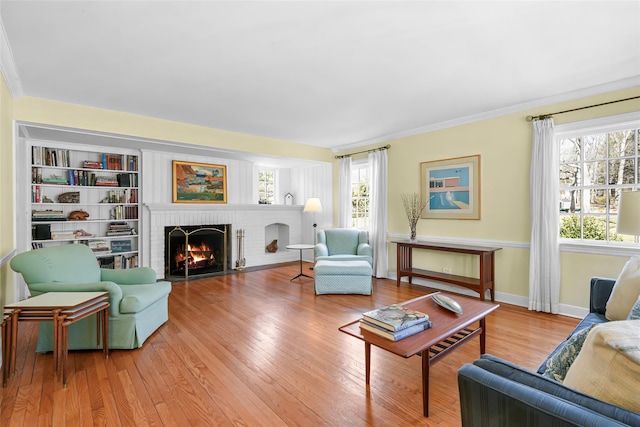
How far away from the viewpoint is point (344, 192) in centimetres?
608

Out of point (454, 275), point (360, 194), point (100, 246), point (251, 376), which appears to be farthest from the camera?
point (360, 194)

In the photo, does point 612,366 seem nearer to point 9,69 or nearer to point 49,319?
point 49,319

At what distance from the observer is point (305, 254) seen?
7199mm

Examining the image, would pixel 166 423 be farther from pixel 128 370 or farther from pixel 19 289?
pixel 19 289

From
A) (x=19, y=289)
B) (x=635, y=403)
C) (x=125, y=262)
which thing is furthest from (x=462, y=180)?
(x=19, y=289)

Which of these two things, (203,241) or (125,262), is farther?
(203,241)

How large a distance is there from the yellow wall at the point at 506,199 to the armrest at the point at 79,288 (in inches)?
159

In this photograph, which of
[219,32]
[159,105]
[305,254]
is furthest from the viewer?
[305,254]

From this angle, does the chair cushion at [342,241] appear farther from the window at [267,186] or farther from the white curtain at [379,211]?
the window at [267,186]

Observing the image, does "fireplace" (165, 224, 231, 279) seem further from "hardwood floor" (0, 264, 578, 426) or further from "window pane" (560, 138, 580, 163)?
"window pane" (560, 138, 580, 163)

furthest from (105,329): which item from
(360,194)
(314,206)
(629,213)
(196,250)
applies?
(360,194)

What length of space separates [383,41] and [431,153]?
2756 mm

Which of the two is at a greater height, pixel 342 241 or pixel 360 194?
pixel 360 194

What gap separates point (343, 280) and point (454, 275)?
160cm
